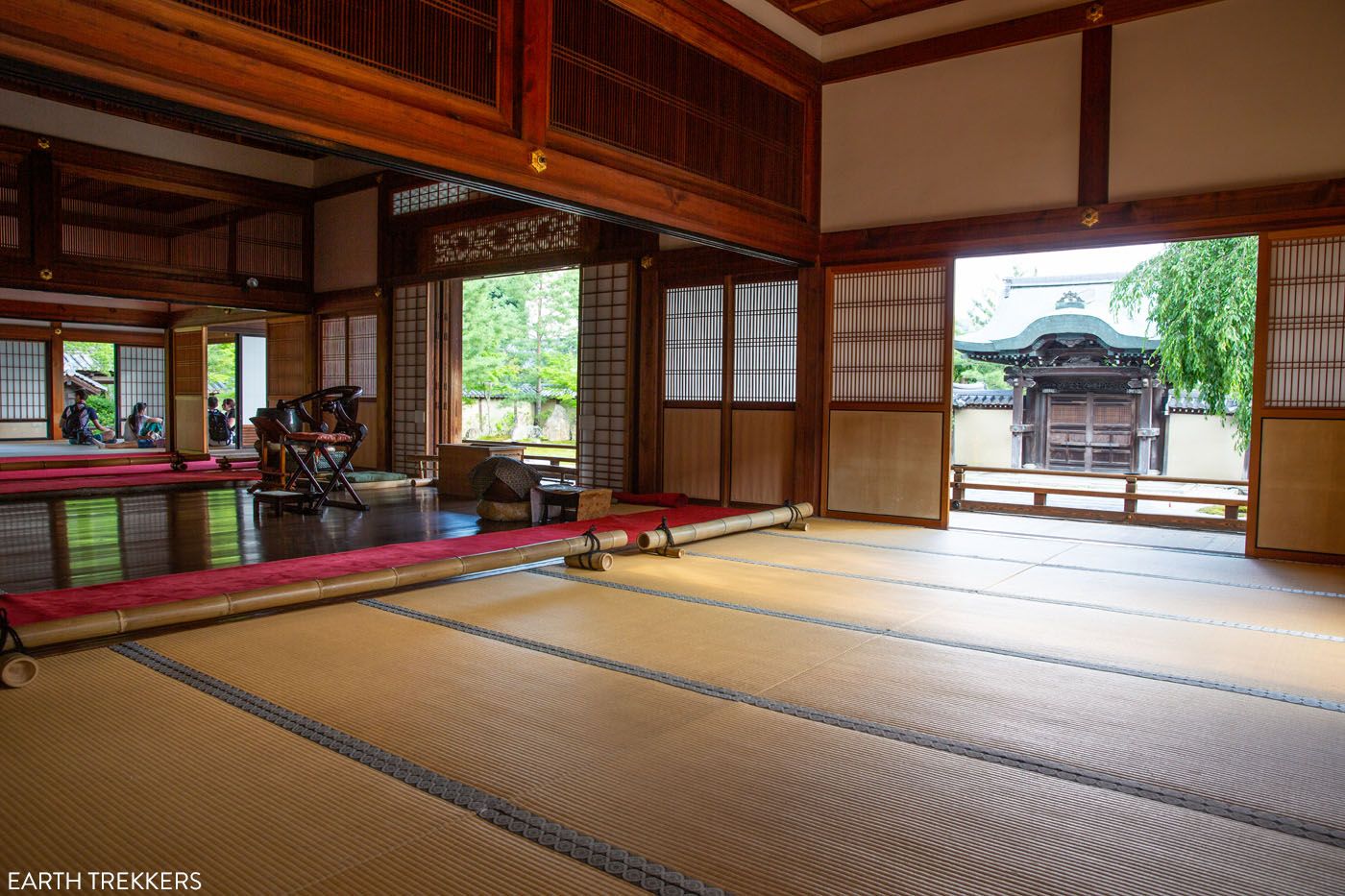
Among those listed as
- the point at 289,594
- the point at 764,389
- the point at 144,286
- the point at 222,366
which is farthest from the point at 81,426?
the point at 289,594

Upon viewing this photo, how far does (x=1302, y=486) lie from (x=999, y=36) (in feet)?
11.1

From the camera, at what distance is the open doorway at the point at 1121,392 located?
7.12m

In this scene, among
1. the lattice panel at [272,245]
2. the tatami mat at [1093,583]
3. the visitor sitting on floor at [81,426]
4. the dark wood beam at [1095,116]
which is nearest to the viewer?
the tatami mat at [1093,583]

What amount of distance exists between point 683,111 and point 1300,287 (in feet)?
12.2

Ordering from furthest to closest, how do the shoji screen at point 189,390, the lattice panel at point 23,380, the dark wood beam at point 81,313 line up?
the lattice panel at point 23,380, the dark wood beam at point 81,313, the shoji screen at point 189,390

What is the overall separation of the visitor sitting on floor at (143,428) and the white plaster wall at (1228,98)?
45.8ft

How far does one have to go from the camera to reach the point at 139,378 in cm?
1469

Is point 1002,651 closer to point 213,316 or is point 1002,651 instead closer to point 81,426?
point 213,316

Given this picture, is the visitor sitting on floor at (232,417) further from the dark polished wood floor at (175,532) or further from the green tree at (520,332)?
the dark polished wood floor at (175,532)

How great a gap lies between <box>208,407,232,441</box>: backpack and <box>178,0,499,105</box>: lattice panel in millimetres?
12493

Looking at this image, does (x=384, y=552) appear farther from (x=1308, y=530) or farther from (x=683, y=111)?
(x=1308, y=530)

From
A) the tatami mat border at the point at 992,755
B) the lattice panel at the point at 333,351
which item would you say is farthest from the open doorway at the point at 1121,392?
the lattice panel at the point at 333,351

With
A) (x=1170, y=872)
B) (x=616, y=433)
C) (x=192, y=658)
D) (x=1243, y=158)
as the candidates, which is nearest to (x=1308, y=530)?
(x=1243, y=158)

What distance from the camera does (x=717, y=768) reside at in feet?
5.97
